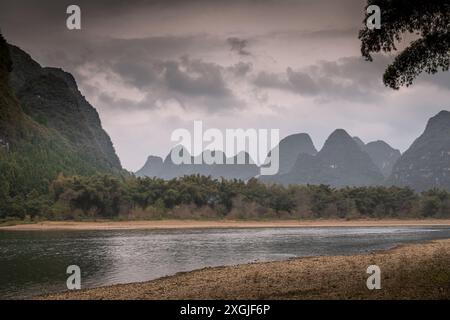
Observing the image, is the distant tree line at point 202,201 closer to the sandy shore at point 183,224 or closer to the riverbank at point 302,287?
the sandy shore at point 183,224

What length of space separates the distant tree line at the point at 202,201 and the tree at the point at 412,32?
360ft

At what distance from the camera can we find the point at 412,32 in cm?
1931

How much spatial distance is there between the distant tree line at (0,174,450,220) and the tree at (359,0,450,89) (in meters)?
110

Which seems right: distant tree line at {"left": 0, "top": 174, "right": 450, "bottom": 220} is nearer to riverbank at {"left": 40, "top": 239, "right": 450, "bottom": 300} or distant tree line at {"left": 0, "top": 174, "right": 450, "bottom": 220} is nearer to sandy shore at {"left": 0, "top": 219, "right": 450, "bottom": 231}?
sandy shore at {"left": 0, "top": 219, "right": 450, "bottom": 231}

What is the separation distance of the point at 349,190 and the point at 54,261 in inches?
5142

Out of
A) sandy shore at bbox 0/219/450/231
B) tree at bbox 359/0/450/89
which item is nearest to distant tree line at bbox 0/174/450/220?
sandy shore at bbox 0/219/450/231

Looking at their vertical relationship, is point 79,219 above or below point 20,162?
below

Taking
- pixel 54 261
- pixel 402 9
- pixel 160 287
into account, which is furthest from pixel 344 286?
pixel 54 261

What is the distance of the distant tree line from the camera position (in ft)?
400

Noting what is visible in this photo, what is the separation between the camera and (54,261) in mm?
40531

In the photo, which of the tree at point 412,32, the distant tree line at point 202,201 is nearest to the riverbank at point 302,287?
the tree at point 412,32

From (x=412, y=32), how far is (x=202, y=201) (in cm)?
12358

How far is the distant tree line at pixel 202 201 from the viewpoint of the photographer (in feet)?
400
